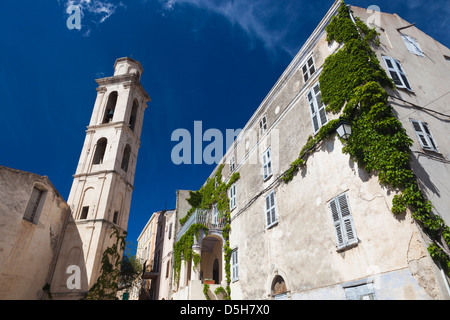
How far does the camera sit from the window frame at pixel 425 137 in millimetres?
7864

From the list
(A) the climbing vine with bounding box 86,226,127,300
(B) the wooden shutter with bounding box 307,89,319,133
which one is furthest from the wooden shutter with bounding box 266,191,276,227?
(A) the climbing vine with bounding box 86,226,127,300

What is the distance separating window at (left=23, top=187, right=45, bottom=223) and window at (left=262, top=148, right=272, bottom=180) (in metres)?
12.6

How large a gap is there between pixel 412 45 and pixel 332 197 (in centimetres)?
Answer: 749

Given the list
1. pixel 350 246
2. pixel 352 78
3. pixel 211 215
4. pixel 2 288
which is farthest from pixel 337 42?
pixel 2 288

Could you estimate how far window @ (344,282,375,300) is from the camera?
6.94 m

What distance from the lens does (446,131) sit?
Answer: 28.9 feet

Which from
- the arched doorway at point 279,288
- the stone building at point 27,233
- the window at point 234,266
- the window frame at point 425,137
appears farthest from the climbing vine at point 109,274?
the window frame at point 425,137

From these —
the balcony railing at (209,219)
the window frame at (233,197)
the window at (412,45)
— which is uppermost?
the window at (412,45)

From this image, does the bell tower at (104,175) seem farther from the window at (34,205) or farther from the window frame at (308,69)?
the window frame at (308,69)

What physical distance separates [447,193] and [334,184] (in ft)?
9.20

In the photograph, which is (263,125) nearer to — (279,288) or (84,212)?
(279,288)

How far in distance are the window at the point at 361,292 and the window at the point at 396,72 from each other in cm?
613

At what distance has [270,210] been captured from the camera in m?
12.2

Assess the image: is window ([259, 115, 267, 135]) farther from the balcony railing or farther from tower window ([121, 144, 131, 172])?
tower window ([121, 144, 131, 172])
